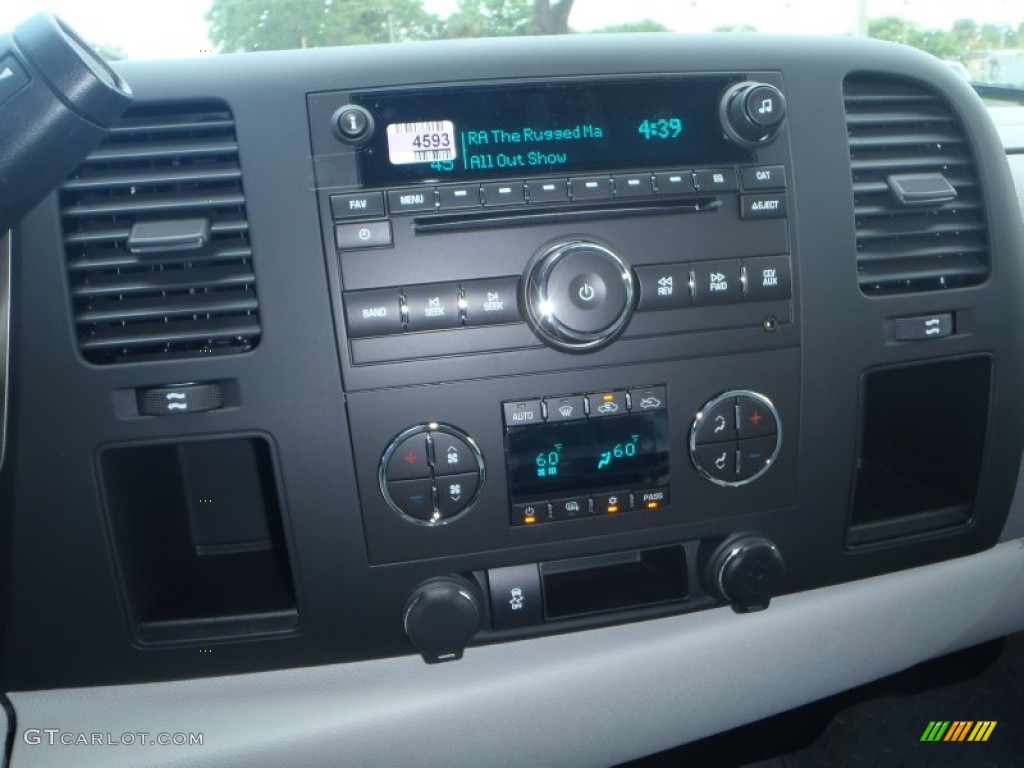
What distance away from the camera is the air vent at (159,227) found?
0.87m

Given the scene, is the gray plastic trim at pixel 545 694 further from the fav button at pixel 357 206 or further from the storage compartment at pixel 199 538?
the fav button at pixel 357 206

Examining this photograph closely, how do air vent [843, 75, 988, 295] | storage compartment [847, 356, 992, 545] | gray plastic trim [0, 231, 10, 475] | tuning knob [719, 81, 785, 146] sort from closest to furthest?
gray plastic trim [0, 231, 10, 475] → tuning knob [719, 81, 785, 146] → air vent [843, 75, 988, 295] → storage compartment [847, 356, 992, 545]

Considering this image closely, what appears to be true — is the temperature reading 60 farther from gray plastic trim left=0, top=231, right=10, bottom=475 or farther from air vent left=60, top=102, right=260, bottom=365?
gray plastic trim left=0, top=231, right=10, bottom=475

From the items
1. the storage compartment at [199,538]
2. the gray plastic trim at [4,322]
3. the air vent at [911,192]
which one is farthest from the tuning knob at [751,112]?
the gray plastic trim at [4,322]

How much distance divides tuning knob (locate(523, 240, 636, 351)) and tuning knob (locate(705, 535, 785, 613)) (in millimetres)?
320

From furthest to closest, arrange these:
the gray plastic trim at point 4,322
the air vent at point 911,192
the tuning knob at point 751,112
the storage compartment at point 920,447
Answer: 1. the storage compartment at point 920,447
2. the air vent at point 911,192
3. the tuning knob at point 751,112
4. the gray plastic trim at point 4,322

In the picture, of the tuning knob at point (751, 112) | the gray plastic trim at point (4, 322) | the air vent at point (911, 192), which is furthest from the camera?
the air vent at point (911, 192)

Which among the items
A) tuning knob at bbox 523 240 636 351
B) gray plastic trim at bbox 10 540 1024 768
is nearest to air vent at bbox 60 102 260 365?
tuning knob at bbox 523 240 636 351

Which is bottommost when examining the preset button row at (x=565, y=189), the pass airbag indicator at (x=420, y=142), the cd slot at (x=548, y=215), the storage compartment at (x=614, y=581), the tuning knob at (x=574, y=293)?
the storage compartment at (x=614, y=581)

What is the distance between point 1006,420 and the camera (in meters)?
1.15

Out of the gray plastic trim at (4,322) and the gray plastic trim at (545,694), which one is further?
the gray plastic trim at (545,694)

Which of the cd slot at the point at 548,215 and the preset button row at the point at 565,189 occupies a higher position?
the preset button row at the point at 565,189

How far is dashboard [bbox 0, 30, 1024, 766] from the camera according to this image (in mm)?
882

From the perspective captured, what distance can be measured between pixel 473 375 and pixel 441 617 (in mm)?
268
